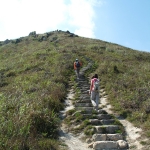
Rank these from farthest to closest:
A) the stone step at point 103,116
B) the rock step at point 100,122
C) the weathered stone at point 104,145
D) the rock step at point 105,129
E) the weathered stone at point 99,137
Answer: the stone step at point 103,116
the rock step at point 100,122
the rock step at point 105,129
the weathered stone at point 99,137
the weathered stone at point 104,145

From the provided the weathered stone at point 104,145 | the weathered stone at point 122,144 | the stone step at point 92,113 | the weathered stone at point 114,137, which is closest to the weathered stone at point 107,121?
the stone step at point 92,113

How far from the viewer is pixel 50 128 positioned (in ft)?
34.9

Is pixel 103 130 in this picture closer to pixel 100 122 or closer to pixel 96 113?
pixel 100 122

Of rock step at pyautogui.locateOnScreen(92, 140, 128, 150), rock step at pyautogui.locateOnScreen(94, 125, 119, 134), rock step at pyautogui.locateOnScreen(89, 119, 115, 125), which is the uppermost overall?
rock step at pyautogui.locateOnScreen(89, 119, 115, 125)

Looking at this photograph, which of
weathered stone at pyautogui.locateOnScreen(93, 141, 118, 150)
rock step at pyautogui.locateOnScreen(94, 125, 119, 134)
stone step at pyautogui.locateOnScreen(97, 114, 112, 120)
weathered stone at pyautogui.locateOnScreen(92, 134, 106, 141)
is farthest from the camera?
stone step at pyautogui.locateOnScreen(97, 114, 112, 120)

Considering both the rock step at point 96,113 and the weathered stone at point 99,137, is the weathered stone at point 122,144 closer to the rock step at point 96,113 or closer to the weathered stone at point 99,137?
the weathered stone at point 99,137

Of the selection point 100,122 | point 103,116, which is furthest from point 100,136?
point 103,116

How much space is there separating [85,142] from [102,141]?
0.84 m

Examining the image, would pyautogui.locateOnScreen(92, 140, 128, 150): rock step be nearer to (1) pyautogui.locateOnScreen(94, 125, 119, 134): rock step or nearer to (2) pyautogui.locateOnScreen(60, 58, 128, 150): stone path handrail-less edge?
(2) pyautogui.locateOnScreen(60, 58, 128, 150): stone path handrail-less edge

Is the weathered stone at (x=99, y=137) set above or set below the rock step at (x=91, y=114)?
below

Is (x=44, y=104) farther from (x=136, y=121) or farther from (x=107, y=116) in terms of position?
(x=136, y=121)

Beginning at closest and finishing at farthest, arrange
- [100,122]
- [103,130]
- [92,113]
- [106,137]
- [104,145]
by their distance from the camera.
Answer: [104,145] < [106,137] < [103,130] < [100,122] < [92,113]

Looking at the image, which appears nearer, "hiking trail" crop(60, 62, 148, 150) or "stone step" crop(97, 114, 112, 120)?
"hiking trail" crop(60, 62, 148, 150)

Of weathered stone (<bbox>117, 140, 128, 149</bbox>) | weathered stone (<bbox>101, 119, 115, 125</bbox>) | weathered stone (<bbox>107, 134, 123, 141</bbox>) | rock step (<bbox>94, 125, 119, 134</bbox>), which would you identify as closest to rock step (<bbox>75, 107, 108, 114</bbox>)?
weathered stone (<bbox>101, 119, 115, 125</bbox>)
